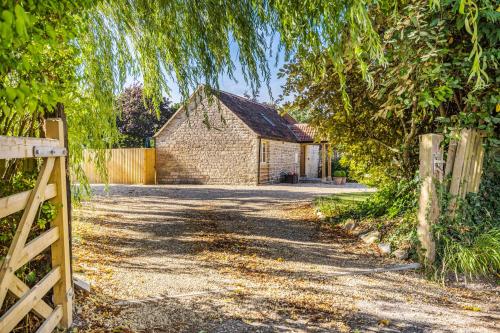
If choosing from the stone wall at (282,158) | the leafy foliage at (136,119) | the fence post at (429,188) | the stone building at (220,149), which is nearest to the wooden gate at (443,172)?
the fence post at (429,188)

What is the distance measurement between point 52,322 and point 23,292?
0.51 metres

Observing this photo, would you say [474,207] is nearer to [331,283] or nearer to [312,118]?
[331,283]

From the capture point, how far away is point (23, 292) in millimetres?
2805

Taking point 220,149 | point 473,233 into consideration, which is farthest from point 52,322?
point 220,149

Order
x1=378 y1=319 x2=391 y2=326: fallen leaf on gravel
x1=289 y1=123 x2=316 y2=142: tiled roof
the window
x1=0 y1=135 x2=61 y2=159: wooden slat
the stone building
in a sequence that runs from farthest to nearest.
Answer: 1. x1=289 y1=123 x2=316 y2=142: tiled roof
2. the window
3. the stone building
4. x1=378 y1=319 x2=391 y2=326: fallen leaf on gravel
5. x1=0 y1=135 x2=61 y2=159: wooden slat

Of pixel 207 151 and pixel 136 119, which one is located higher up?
pixel 136 119

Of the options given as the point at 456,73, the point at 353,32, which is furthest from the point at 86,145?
Result: the point at 456,73

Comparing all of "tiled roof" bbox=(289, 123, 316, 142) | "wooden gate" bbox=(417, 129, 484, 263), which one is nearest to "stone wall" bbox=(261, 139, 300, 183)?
"tiled roof" bbox=(289, 123, 316, 142)

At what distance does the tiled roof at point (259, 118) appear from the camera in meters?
21.7

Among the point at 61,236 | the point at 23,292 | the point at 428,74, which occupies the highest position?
the point at 428,74

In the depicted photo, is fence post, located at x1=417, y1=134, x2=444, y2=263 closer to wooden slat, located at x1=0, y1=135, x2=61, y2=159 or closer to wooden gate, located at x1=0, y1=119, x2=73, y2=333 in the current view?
wooden gate, located at x1=0, y1=119, x2=73, y2=333

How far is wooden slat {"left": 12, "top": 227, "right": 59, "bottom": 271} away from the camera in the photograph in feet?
8.67

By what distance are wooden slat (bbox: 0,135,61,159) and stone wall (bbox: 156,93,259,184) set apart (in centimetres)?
1818

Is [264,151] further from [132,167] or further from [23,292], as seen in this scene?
[23,292]
